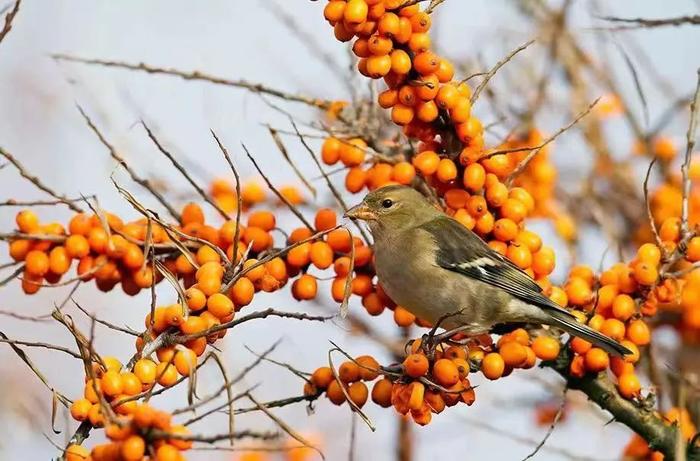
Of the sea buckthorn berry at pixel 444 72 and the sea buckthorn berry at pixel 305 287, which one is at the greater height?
the sea buckthorn berry at pixel 444 72

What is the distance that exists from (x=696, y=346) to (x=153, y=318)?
4.12m

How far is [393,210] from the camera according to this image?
215 inches

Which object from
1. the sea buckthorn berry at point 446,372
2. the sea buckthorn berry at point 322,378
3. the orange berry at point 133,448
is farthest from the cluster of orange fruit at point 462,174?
the orange berry at point 133,448

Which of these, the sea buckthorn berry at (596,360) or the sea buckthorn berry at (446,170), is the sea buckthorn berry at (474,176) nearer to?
the sea buckthorn berry at (446,170)

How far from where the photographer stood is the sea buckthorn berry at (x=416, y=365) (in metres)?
3.89

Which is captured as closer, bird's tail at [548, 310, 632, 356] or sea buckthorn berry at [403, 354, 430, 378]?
sea buckthorn berry at [403, 354, 430, 378]

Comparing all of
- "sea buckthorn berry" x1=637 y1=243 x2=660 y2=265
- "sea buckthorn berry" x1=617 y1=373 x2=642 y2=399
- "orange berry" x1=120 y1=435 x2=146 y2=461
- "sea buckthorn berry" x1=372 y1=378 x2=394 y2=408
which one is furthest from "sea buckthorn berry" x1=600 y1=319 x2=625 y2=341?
"orange berry" x1=120 y1=435 x2=146 y2=461

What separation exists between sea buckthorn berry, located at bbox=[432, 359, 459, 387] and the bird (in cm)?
56

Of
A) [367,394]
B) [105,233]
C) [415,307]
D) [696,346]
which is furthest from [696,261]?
[105,233]

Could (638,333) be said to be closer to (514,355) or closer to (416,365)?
(514,355)

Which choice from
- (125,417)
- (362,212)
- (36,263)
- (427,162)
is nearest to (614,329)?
(427,162)

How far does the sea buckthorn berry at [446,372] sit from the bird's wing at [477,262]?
84 cm

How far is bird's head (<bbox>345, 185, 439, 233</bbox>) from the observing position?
5.30m

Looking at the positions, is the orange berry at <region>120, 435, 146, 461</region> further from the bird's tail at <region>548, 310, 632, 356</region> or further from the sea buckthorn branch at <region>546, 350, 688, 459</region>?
the sea buckthorn branch at <region>546, 350, 688, 459</region>
